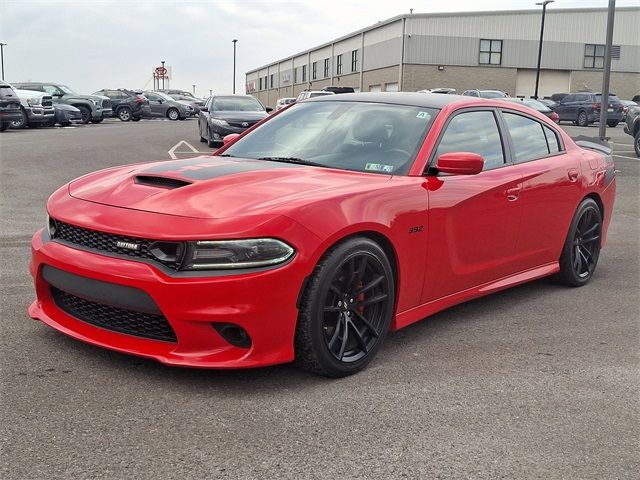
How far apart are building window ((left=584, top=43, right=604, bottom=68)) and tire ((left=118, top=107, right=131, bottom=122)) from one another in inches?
1408

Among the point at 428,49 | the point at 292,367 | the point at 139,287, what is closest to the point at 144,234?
the point at 139,287

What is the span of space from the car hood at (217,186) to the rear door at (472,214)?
1.61 ft

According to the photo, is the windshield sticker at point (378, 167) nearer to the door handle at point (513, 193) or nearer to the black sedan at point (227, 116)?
the door handle at point (513, 193)

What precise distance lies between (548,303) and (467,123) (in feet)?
5.00

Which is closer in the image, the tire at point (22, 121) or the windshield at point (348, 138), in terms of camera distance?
the windshield at point (348, 138)

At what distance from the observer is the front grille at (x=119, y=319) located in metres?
3.39

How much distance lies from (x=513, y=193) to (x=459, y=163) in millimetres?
881

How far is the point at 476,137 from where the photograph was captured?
4.81 metres

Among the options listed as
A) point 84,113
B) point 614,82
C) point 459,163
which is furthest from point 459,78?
point 459,163

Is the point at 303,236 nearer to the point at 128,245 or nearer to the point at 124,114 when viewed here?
the point at 128,245

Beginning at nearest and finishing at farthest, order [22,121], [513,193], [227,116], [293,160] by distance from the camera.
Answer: [293,160] < [513,193] < [227,116] < [22,121]

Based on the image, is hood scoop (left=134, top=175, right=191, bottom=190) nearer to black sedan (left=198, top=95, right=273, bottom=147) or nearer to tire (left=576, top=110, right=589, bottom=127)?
black sedan (left=198, top=95, right=273, bottom=147)

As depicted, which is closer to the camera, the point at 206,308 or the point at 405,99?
the point at 206,308

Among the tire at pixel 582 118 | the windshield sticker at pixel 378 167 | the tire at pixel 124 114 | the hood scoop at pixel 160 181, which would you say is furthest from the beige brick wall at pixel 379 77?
the hood scoop at pixel 160 181
